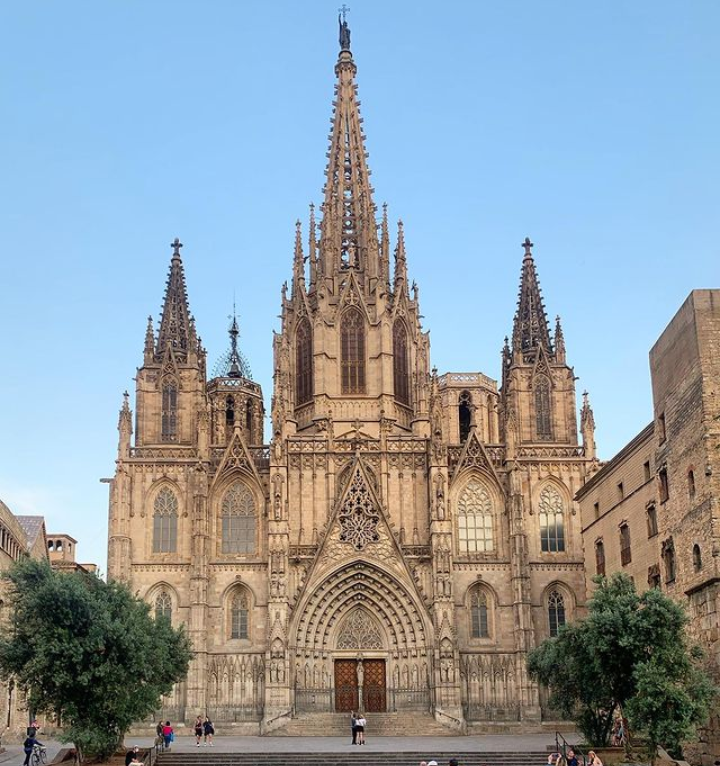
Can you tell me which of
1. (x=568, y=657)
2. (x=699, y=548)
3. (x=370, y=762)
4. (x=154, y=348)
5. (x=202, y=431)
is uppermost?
(x=154, y=348)

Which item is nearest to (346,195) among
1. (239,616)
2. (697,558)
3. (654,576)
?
(239,616)

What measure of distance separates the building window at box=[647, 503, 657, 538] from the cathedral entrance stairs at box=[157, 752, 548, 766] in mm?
9502

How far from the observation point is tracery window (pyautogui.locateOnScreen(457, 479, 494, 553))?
6500cm

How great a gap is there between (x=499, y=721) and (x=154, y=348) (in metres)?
28.5

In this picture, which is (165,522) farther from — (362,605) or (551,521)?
(551,521)

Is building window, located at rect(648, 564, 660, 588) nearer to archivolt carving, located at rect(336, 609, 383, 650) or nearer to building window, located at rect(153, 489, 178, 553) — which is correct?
archivolt carving, located at rect(336, 609, 383, 650)

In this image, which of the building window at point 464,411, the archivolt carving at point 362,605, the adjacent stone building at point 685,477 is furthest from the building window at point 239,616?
the building window at point 464,411

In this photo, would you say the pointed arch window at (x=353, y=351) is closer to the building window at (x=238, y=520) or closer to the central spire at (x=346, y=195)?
the central spire at (x=346, y=195)

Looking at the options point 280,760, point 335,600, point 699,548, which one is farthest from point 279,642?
point 699,548

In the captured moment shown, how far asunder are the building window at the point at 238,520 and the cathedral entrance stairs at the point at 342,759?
1894 cm

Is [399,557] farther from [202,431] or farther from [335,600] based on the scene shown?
[202,431]

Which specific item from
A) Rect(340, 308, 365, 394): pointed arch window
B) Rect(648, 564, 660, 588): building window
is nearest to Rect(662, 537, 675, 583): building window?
Rect(648, 564, 660, 588): building window

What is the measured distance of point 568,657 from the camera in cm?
4303

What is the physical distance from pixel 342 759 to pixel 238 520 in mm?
22061
